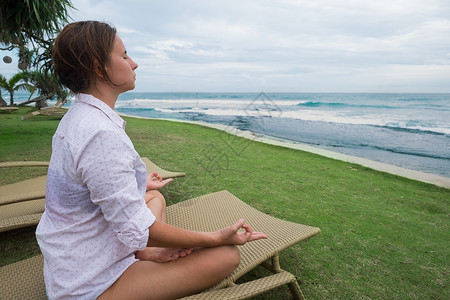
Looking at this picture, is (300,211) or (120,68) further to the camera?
(300,211)

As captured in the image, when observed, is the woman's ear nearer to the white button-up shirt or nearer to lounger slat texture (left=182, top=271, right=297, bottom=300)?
the white button-up shirt

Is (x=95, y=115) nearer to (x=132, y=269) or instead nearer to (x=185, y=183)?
(x=132, y=269)

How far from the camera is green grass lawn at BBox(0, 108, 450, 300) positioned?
1.98 m

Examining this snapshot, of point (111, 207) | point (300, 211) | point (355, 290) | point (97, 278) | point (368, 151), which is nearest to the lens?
point (111, 207)

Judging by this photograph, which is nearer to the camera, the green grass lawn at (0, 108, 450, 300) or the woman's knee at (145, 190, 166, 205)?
the woman's knee at (145, 190, 166, 205)

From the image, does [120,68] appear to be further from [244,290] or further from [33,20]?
[33,20]

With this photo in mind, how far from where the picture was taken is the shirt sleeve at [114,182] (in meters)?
0.84

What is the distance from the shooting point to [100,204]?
0.87 meters

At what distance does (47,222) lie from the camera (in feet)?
3.33

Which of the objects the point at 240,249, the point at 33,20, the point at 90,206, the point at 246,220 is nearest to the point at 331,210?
the point at 246,220

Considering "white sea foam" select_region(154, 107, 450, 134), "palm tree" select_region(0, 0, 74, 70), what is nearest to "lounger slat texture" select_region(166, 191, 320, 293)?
"palm tree" select_region(0, 0, 74, 70)

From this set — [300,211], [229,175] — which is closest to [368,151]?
[229,175]

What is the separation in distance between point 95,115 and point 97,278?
56cm

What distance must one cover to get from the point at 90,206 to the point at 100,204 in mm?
120
